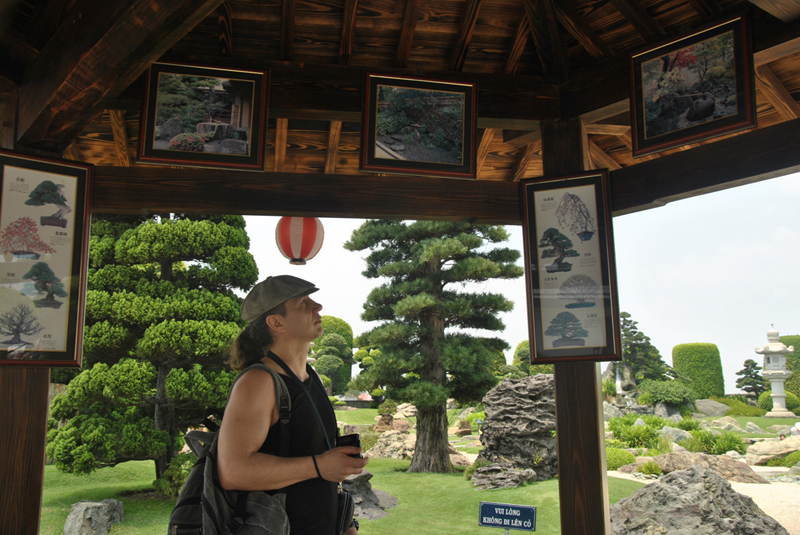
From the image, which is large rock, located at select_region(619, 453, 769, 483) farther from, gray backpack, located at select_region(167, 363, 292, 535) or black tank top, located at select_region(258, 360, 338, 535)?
gray backpack, located at select_region(167, 363, 292, 535)

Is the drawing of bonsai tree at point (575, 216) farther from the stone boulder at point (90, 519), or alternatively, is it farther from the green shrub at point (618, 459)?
the green shrub at point (618, 459)

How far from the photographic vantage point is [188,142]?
290 centimetres

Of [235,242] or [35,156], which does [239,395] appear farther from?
[235,242]

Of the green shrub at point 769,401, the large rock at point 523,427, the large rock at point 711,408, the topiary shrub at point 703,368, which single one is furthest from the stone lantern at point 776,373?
the large rock at point 523,427

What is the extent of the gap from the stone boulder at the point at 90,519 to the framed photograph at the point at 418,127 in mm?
4605

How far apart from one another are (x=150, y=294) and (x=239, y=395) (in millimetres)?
5789

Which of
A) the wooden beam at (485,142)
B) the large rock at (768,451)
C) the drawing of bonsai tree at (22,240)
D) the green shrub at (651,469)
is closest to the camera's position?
the drawing of bonsai tree at (22,240)

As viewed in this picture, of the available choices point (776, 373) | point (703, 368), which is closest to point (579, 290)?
point (776, 373)

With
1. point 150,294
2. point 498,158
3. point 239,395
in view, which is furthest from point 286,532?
point 150,294

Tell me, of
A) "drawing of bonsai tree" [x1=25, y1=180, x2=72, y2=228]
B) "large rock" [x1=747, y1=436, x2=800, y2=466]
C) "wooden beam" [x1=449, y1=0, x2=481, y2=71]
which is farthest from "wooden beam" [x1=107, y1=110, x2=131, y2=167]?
"large rock" [x1=747, y1=436, x2=800, y2=466]

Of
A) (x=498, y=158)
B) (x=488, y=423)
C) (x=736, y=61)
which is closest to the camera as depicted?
(x=736, y=61)

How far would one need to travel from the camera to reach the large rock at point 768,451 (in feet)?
27.0

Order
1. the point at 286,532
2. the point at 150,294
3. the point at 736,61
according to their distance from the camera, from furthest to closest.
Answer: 1. the point at 150,294
2. the point at 736,61
3. the point at 286,532

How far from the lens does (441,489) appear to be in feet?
22.7
